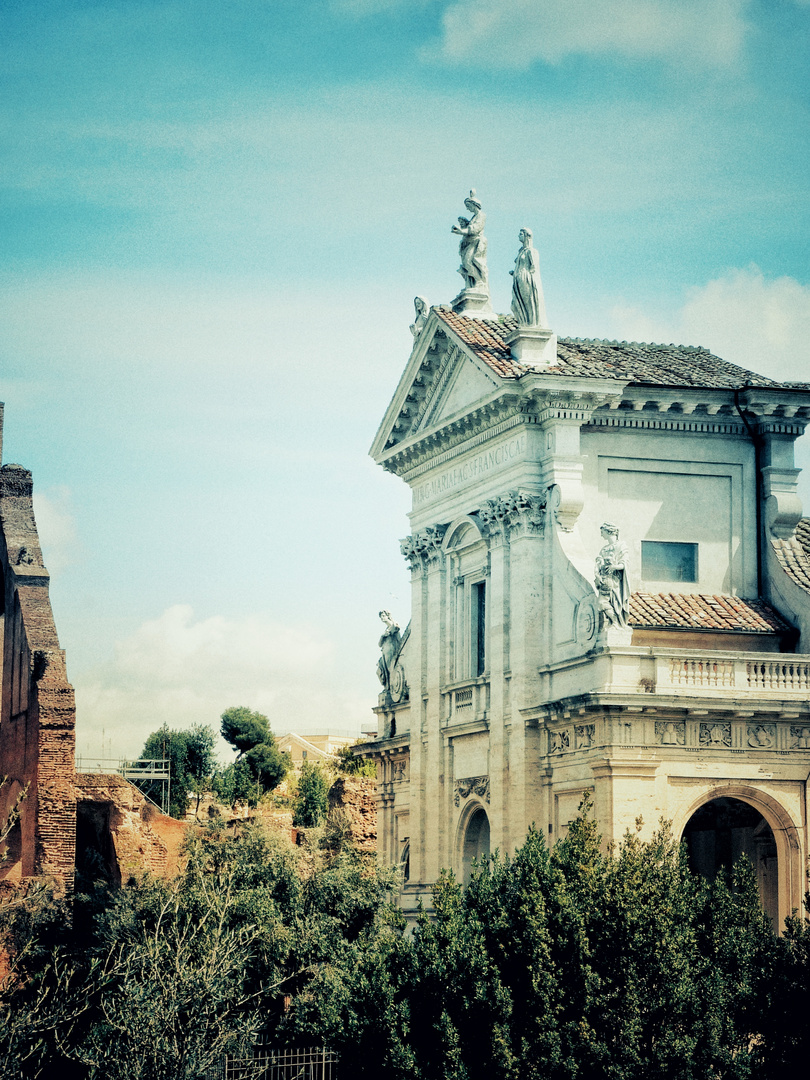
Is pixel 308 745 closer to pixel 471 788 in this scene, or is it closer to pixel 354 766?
pixel 354 766

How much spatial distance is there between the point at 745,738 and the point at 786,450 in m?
7.23

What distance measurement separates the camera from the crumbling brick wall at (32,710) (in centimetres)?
3250

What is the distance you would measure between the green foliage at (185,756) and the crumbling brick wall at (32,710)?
→ 45.5 metres

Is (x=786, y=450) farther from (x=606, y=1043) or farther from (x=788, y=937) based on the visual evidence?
(x=606, y=1043)

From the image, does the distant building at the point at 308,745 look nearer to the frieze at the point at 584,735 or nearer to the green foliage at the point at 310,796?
the green foliage at the point at 310,796

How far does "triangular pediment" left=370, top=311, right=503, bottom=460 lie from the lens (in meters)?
34.7

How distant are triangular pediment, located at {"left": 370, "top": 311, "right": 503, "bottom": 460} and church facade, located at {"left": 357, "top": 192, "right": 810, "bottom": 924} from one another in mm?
67

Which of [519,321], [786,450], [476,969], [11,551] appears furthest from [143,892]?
[786,450]

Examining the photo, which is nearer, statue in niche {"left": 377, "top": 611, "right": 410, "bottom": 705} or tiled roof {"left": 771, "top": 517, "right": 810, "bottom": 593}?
tiled roof {"left": 771, "top": 517, "right": 810, "bottom": 593}

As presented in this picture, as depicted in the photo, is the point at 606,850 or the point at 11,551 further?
the point at 11,551

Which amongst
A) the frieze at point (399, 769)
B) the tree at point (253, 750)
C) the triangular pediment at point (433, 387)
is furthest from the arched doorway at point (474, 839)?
the tree at point (253, 750)

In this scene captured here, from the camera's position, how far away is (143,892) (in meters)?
32.3

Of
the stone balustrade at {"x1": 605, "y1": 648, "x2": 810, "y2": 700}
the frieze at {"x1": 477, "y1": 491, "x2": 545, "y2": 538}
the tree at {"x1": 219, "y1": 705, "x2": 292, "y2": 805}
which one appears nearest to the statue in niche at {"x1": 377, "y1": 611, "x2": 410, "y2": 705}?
the frieze at {"x1": 477, "y1": 491, "x2": 545, "y2": 538}

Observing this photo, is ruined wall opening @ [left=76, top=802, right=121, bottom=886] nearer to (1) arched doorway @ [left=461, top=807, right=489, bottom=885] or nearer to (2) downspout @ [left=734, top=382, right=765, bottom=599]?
(1) arched doorway @ [left=461, top=807, right=489, bottom=885]
